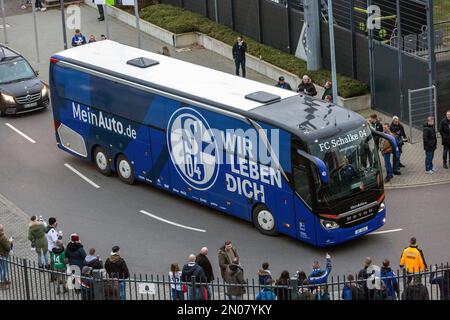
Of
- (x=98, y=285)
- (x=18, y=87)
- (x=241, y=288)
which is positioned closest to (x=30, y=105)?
(x=18, y=87)

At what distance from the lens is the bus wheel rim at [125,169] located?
35000 mm

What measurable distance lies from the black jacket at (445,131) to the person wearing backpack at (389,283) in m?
9.90

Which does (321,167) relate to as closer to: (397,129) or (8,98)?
(397,129)

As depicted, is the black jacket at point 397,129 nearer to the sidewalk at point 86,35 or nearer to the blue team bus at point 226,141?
the sidewalk at point 86,35

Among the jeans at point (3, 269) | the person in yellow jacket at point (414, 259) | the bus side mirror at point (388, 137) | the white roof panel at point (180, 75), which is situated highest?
the white roof panel at point (180, 75)

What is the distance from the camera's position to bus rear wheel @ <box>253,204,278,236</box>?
3084 centimetres

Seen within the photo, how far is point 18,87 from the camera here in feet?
135

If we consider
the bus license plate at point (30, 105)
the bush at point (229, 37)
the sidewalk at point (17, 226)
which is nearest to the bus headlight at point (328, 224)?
the sidewalk at point (17, 226)

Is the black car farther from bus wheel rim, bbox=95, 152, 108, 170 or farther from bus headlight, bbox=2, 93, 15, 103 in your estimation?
bus wheel rim, bbox=95, 152, 108, 170

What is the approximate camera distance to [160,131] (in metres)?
33.2

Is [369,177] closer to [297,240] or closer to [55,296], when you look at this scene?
[297,240]
